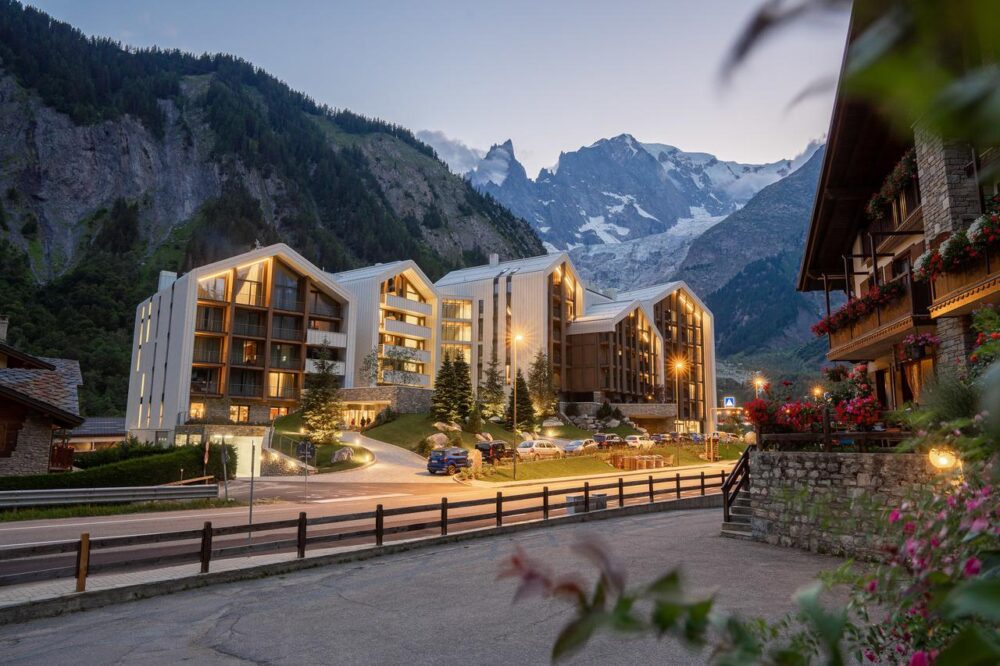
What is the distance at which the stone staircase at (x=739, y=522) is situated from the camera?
672 inches

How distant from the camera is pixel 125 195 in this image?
142m

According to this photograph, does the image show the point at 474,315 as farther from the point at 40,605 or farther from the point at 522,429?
the point at 40,605

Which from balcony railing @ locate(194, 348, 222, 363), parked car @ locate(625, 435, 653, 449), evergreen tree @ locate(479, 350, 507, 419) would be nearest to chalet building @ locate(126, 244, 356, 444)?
balcony railing @ locate(194, 348, 222, 363)

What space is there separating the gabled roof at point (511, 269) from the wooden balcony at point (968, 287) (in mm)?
60702

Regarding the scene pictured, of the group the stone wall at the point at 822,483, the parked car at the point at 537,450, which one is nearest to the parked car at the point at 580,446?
the parked car at the point at 537,450

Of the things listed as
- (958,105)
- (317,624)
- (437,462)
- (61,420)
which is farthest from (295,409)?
(958,105)

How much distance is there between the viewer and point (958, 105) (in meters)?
0.69

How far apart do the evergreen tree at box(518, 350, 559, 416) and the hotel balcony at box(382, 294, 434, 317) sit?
13.1 m

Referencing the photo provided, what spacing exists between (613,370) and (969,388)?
225 ft

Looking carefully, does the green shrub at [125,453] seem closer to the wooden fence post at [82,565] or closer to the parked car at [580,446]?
the wooden fence post at [82,565]

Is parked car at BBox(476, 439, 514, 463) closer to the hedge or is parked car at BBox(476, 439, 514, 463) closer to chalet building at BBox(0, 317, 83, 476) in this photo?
the hedge

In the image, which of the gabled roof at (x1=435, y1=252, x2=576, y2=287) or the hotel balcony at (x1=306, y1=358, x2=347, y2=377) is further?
the gabled roof at (x1=435, y1=252, x2=576, y2=287)

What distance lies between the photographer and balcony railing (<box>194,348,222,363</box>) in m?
56.3

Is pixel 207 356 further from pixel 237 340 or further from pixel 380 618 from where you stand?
pixel 380 618
